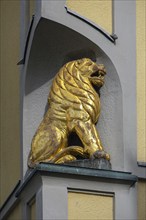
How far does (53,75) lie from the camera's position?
21734mm

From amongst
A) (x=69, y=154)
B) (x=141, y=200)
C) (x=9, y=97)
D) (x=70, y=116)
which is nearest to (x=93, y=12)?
(x=70, y=116)

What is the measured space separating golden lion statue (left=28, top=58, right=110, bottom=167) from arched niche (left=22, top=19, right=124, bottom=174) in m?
0.07

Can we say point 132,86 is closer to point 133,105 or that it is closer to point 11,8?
point 133,105

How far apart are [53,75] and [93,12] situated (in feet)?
1.86

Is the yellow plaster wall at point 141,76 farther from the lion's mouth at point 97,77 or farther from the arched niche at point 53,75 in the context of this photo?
the lion's mouth at point 97,77

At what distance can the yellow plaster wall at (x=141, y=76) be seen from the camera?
21359 millimetres

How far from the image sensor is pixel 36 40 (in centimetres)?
2162

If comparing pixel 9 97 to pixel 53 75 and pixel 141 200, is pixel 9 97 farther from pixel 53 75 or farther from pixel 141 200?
pixel 141 200

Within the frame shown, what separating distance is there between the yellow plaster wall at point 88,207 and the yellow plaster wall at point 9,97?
1.11m

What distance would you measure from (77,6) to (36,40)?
40 cm

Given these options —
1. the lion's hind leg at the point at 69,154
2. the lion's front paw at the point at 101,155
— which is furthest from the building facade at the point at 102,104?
the lion's hind leg at the point at 69,154

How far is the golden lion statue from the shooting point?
21.3 meters

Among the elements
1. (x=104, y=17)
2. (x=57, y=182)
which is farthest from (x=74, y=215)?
(x=104, y=17)

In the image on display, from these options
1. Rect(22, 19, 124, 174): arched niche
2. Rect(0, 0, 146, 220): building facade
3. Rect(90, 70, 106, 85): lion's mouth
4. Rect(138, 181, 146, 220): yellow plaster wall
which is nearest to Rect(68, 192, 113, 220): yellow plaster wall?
Rect(0, 0, 146, 220): building facade
